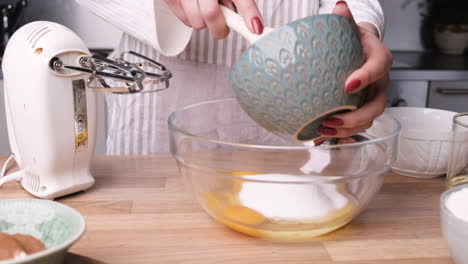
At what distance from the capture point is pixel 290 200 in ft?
2.13

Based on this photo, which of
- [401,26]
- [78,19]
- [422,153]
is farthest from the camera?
[401,26]

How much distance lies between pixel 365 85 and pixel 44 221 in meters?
0.41

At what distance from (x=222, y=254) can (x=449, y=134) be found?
0.45 metres

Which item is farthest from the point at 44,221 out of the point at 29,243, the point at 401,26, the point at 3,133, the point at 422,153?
the point at 401,26

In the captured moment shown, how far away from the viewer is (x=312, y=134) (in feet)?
2.11

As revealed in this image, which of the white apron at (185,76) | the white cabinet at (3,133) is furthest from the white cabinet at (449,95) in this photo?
the white cabinet at (3,133)

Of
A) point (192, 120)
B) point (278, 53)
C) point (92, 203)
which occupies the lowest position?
point (92, 203)

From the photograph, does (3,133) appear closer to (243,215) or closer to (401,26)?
(243,215)

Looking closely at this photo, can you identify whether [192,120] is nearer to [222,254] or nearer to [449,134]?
[222,254]

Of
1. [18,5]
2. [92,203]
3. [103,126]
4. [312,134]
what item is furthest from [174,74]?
[18,5]

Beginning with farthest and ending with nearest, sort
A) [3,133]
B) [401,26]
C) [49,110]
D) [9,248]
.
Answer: [401,26], [3,133], [49,110], [9,248]

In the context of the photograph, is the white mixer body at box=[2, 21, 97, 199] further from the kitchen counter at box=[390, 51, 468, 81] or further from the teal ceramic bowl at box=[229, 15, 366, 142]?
the kitchen counter at box=[390, 51, 468, 81]

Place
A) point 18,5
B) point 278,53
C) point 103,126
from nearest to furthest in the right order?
point 278,53
point 103,126
point 18,5

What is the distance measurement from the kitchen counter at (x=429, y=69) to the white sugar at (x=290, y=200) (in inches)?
54.7
